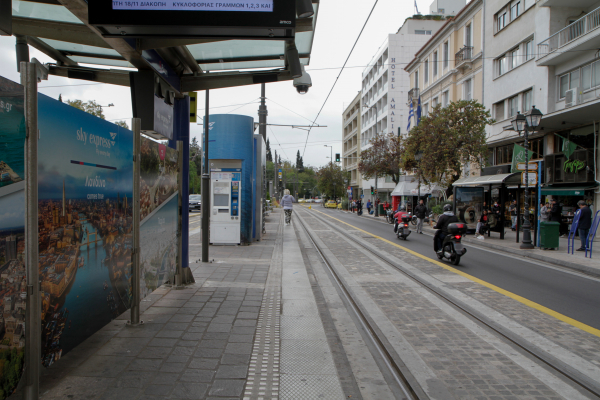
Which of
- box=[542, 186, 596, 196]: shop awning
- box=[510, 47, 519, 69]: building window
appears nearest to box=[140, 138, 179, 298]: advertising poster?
box=[542, 186, 596, 196]: shop awning

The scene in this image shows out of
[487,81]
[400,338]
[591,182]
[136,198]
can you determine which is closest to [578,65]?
[591,182]

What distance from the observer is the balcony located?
56.3 feet

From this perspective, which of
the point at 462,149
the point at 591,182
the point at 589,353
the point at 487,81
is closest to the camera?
the point at 589,353

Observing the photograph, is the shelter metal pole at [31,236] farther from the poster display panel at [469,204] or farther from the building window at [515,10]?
the building window at [515,10]

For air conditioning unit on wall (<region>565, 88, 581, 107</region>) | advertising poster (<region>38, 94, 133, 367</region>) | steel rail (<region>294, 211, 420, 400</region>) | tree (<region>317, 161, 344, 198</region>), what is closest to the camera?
advertising poster (<region>38, 94, 133, 367</region>)

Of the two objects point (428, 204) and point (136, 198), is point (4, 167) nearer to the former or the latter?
point (136, 198)

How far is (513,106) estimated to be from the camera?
945 inches

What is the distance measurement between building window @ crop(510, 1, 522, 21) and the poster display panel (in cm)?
1138

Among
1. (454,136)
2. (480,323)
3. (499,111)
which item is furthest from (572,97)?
(480,323)

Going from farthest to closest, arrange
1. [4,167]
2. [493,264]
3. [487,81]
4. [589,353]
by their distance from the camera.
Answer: [487,81] → [493,264] → [589,353] → [4,167]

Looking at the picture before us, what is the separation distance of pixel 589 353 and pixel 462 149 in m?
19.9

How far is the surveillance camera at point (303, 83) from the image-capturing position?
7715 millimetres

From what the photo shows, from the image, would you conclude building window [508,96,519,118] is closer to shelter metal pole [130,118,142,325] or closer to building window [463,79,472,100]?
building window [463,79,472,100]

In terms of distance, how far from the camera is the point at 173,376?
11.8 ft
